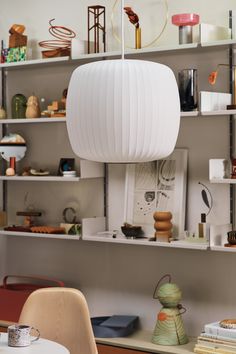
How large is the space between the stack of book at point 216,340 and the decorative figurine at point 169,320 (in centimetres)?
14

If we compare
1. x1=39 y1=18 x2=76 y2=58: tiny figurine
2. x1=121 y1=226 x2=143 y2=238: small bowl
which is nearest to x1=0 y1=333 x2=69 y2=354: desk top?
x1=121 y1=226 x2=143 y2=238: small bowl

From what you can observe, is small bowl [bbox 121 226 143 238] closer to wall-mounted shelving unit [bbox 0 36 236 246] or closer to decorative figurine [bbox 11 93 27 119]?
wall-mounted shelving unit [bbox 0 36 236 246]

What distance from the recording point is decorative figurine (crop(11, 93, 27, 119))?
4465 mm

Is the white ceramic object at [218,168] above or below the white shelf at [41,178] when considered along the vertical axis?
above

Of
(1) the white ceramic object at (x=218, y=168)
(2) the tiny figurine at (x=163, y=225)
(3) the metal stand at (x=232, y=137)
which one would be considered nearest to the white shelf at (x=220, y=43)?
(3) the metal stand at (x=232, y=137)

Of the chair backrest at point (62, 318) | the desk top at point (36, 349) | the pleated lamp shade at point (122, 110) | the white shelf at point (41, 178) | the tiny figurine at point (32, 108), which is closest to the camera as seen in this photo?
the pleated lamp shade at point (122, 110)

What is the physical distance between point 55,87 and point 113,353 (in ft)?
5.12

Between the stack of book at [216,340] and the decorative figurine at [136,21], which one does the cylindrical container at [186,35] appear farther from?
the stack of book at [216,340]

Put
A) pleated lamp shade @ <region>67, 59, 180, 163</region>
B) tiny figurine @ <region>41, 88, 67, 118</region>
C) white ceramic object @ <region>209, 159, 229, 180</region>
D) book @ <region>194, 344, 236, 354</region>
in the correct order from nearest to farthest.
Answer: pleated lamp shade @ <region>67, 59, 180, 163</region> < book @ <region>194, 344, 236, 354</region> < white ceramic object @ <region>209, 159, 229, 180</region> < tiny figurine @ <region>41, 88, 67, 118</region>

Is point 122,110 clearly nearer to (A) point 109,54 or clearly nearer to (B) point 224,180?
(B) point 224,180

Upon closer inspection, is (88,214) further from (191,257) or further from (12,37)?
(12,37)

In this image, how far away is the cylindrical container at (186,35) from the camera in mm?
3826

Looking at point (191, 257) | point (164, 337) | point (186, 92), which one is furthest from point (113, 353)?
point (186, 92)

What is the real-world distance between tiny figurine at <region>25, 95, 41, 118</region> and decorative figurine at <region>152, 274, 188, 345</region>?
1248mm
